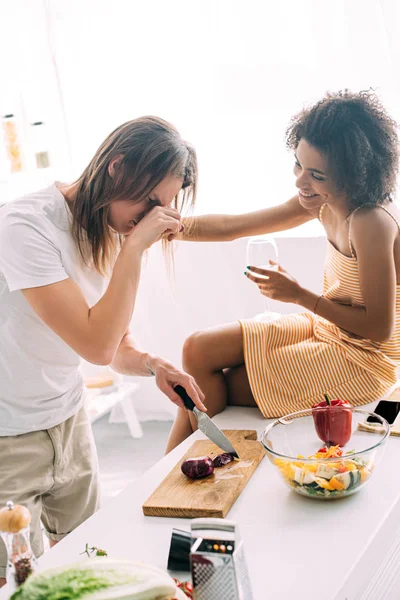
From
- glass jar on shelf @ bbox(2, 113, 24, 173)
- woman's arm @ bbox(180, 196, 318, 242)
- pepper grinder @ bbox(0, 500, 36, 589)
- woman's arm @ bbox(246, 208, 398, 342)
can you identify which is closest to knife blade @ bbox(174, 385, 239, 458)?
woman's arm @ bbox(246, 208, 398, 342)

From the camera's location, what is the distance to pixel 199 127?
9.69ft

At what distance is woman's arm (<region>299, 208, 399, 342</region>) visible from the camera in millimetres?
1612

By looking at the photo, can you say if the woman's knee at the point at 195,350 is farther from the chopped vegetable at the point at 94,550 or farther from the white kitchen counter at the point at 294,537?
the chopped vegetable at the point at 94,550

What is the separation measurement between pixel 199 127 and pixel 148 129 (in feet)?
5.17

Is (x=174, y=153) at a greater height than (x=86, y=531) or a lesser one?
greater

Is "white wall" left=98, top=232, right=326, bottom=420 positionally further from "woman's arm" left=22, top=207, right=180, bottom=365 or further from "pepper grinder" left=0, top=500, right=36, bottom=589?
"pepper grinder" left=0, top=500, right=36, bottom=589

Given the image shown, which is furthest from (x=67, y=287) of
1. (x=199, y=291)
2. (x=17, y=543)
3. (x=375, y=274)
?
(x=199, y=291)

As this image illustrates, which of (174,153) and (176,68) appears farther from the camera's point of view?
(176,68)

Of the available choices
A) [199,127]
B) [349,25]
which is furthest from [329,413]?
[199,127]

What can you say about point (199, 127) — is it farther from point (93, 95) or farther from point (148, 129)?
point (148, 129)

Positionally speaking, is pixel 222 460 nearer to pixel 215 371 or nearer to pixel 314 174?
pixel 215 371

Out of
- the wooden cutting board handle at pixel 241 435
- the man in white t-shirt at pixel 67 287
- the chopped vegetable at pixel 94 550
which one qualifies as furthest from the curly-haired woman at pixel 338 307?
the chopped vegetable at pixel 94 550

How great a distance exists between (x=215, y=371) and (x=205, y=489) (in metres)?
0.49

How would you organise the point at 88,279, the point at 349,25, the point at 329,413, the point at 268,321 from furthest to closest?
the point at 349,25 → the point at 268,321 → the point at 88,279 → the point at 329,413
